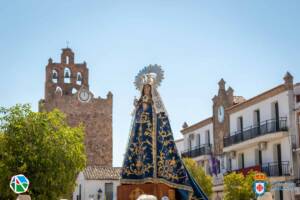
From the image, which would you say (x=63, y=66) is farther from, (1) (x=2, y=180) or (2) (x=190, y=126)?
(1) (x=2, y=180)

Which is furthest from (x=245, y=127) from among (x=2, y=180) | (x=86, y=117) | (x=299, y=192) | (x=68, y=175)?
(x=86, y=117)

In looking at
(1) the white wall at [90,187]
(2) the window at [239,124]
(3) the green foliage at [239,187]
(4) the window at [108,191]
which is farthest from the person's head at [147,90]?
(4) the window at [108,191]

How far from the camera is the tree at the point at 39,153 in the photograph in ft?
80.9

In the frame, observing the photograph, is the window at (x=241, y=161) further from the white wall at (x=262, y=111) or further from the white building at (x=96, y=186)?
the white building at (x=96, y=186)

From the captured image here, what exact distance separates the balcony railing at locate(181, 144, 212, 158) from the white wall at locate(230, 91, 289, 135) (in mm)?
3977

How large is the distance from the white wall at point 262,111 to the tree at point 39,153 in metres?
12.6

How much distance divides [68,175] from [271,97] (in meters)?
14.4

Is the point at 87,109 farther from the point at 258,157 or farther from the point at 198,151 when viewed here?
the point at 258,157

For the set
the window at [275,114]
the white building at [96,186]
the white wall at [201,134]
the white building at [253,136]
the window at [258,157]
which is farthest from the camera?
the white building at [96,186]

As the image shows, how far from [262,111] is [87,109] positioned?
3329cm

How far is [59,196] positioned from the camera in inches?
1005

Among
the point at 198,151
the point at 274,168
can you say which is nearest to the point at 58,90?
the point at 198,151

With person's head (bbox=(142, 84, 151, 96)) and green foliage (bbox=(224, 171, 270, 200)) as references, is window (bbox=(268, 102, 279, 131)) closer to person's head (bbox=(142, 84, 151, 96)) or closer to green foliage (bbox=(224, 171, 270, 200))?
green foliage (bbox=(224, 171, 270, 200))

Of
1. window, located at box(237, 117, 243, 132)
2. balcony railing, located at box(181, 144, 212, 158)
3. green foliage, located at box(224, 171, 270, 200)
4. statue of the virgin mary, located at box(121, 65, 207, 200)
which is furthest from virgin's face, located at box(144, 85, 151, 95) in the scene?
balcony railing, located at box(181, 144, 212, 158)
